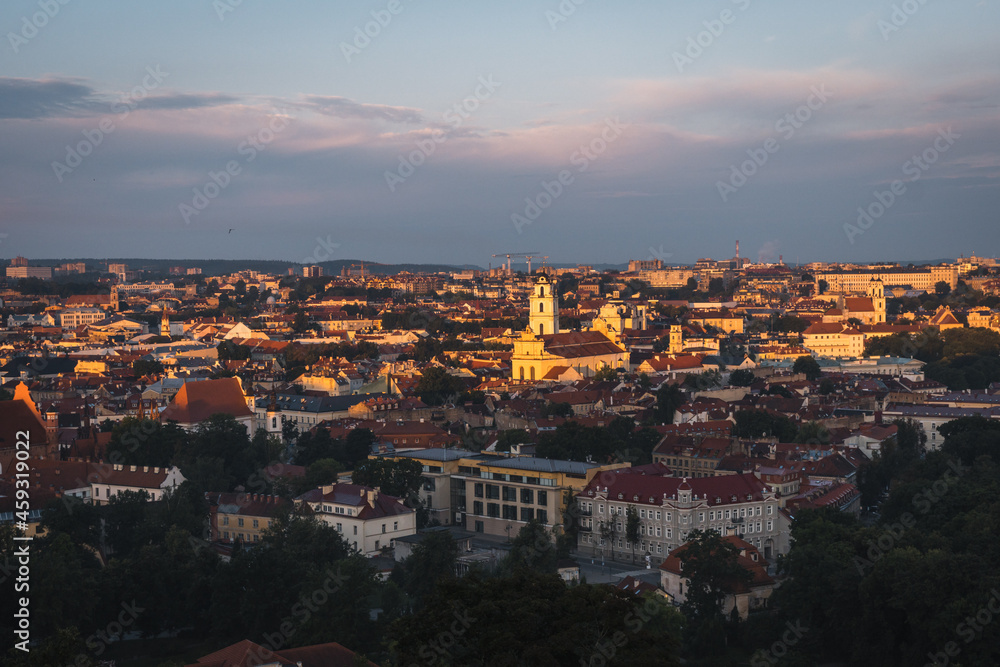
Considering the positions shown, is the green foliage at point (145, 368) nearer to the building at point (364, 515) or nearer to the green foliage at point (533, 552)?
the building at point (364, 515)

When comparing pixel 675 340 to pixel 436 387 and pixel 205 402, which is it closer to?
pixel 436 387

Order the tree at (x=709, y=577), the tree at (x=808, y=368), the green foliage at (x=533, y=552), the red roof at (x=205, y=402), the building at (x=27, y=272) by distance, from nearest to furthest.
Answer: the tree at (x=709, y=577)
the green foliage at (x=533, y=552)
the red roof at (x=205, y=402)
the tree at (x=808, y=368)
the building at (x=27, y=272)

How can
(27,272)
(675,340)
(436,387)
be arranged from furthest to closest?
(27,272) < (675,340) < (436,387)

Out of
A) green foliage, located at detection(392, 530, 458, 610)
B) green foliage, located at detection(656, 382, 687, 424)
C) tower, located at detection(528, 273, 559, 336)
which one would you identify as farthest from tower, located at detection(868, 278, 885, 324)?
green foliage, located at detection(392, 530, 458, 610)

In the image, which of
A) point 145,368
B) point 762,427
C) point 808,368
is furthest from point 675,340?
Answer: point 762,427


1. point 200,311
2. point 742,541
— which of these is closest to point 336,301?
point 200,311

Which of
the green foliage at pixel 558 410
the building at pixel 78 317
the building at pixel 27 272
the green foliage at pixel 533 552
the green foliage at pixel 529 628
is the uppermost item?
the building at pixel 27 272

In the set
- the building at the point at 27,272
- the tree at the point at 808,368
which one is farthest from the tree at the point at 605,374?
the building at the point at 27,272
